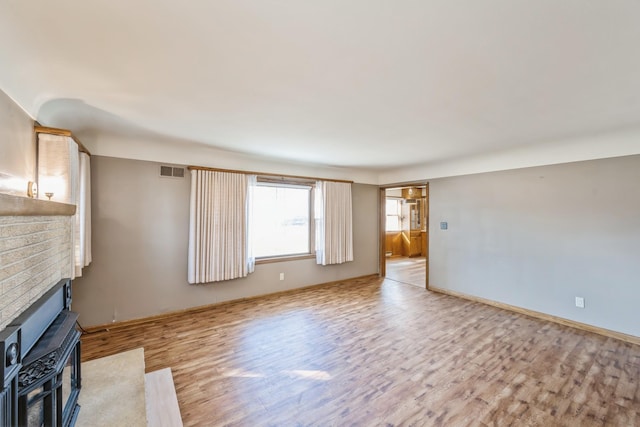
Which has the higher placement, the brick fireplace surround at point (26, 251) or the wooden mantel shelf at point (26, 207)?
the wooden mantel shelf at point (26, 207)

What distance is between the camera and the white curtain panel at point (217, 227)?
3832 millimetres

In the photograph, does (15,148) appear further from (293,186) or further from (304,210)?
(304,210)

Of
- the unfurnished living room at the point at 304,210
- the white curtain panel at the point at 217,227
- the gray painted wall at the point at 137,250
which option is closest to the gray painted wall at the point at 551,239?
the unfurnished living room at the point at 304,210

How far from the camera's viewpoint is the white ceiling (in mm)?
1289

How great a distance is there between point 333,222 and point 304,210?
63cm

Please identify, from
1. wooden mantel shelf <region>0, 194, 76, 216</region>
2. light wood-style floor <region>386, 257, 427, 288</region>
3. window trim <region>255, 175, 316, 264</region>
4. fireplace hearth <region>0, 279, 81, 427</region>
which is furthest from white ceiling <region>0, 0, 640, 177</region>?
light wood-style floor <region>386, 257, 427, 288</region>

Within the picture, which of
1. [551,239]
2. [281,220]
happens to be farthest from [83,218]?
[551,239]

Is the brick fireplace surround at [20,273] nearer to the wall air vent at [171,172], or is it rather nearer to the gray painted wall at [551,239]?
the wall air vent at [171,172]

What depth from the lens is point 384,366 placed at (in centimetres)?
251

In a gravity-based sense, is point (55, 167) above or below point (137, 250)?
above

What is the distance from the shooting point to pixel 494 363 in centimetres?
258

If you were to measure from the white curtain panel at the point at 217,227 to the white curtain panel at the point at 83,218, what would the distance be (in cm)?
111

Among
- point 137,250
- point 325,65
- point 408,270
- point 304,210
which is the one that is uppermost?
point 325,65

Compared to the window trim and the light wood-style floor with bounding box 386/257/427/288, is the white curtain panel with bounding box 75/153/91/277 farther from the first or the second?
the light wood-style floor with bounding box 386/257/427/288
